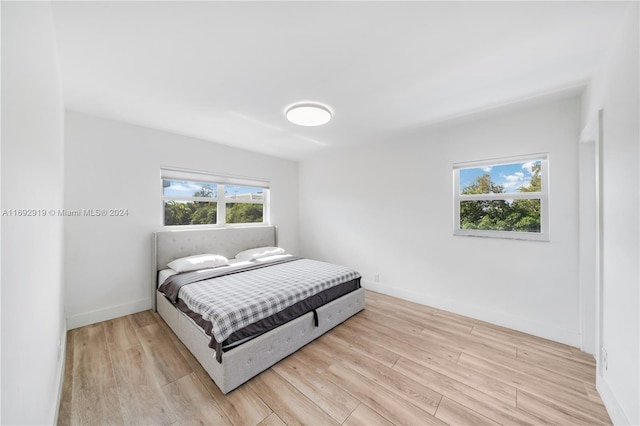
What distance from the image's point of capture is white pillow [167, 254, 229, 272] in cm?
293

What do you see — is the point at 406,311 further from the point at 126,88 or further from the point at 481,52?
the point at 126,88

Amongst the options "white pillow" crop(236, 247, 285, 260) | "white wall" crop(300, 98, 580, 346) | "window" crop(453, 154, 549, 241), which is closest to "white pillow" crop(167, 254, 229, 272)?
"white pillow" crop(236, 247, 285, 260)

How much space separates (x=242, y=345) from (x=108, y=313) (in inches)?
85.8

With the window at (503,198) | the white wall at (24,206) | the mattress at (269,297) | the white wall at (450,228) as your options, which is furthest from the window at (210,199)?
the window at (503,198)

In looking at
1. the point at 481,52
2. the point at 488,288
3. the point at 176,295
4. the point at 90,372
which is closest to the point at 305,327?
the point at 176,295

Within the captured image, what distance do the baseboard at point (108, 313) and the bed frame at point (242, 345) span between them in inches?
7.2

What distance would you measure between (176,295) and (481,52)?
3394mm

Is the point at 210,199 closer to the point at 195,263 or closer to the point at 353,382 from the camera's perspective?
the point at 195,263

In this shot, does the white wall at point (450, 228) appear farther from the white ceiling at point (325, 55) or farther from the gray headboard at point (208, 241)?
the gray headboard at point (208, 241)

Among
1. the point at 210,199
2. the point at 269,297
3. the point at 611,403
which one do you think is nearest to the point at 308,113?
the point at 269,297

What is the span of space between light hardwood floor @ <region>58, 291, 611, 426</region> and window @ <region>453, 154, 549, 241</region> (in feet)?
3.78

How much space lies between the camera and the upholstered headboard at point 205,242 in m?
3.12

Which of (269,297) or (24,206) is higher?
(24,206)

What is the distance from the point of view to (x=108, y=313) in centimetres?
281
